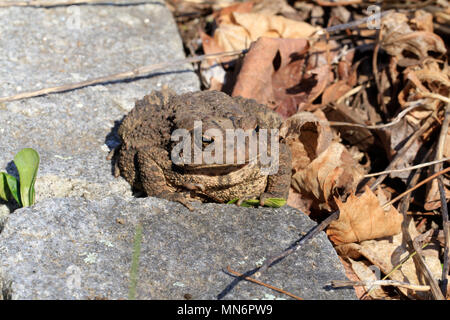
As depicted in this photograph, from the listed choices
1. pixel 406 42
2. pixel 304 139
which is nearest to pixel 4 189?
pixel 304 139

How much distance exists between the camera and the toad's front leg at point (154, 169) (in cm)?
259

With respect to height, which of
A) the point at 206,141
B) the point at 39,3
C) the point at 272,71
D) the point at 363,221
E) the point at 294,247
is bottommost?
the point at 363,221

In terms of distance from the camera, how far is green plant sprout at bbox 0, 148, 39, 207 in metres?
2.46

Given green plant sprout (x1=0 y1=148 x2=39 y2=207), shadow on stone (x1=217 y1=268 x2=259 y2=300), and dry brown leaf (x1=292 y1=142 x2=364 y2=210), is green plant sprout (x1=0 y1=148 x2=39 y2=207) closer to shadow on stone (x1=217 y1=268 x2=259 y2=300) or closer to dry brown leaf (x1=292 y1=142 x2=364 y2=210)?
shadow on stone (x1=217 y1=268 x2=259 y2=300)

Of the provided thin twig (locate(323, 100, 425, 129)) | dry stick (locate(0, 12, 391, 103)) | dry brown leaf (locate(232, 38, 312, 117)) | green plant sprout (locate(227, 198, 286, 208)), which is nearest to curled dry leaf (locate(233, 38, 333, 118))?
dry brown leaf (locate(232, 38, 312, 117))

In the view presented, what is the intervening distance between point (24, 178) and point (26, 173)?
27mm

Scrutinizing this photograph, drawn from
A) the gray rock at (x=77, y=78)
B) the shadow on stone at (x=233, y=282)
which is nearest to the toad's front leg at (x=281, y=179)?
the shadow on stone at (x=233, y=282)

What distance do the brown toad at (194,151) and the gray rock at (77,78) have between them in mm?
254

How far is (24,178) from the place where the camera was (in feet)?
8.05

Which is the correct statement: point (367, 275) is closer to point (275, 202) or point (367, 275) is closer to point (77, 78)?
point (275, 202)

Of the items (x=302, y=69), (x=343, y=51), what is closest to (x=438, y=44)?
(x=343, y=51)

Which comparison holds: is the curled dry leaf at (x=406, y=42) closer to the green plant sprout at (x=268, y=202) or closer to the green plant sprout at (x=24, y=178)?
the green plant sprout at (x=268, y=202)

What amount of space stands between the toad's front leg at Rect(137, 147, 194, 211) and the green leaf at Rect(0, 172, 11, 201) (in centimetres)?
70
